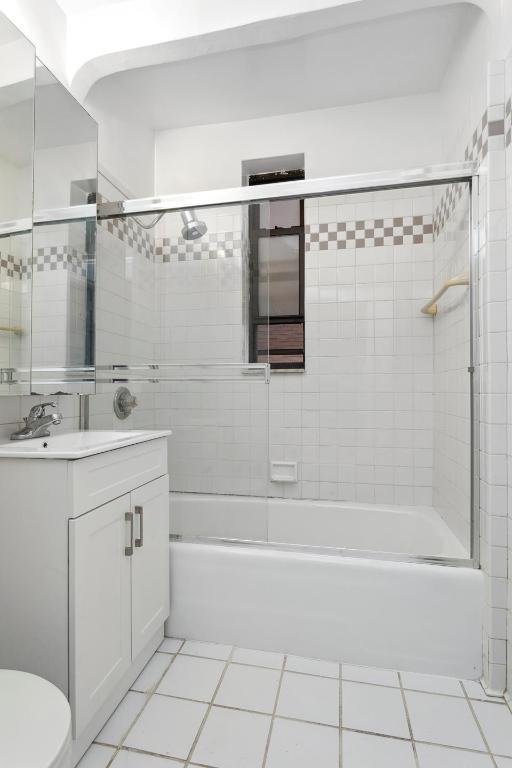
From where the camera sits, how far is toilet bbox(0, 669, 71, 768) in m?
0.72

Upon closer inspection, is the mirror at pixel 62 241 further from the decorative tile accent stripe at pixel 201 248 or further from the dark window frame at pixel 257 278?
the dark window frame at pixel 257 278

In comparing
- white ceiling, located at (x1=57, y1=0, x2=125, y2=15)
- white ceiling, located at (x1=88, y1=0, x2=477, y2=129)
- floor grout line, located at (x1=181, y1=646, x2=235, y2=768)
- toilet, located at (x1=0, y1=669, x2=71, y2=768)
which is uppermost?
white ceiling, located at (x1=57, y1=0, x2=125, y2=15)

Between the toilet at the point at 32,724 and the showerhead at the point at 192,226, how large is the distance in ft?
5.27

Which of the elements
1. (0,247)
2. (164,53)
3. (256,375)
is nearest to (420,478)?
(256,375)

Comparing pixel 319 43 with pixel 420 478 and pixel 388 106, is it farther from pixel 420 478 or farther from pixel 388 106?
pixel 420 478

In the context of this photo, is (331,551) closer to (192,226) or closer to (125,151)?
(192,226)

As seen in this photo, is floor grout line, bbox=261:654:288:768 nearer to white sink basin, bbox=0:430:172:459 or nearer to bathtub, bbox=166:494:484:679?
bathtub, bbox=166:494:484:679

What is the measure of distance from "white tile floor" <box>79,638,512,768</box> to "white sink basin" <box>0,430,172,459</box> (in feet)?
2.76

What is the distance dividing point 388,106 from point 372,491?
2237mm

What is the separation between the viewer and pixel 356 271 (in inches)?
98.0

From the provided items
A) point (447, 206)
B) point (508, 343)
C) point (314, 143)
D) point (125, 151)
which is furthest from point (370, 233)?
point (125, 151)

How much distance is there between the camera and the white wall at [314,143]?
245 centimetres

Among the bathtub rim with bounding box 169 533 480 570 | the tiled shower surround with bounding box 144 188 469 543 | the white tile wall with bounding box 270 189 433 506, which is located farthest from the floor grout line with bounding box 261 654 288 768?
the white tile wall with bounding box 270 189 433 506

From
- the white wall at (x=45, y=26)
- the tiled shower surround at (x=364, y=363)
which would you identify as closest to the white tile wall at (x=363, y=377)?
the tiled shower surround at (x=364, y=363)
